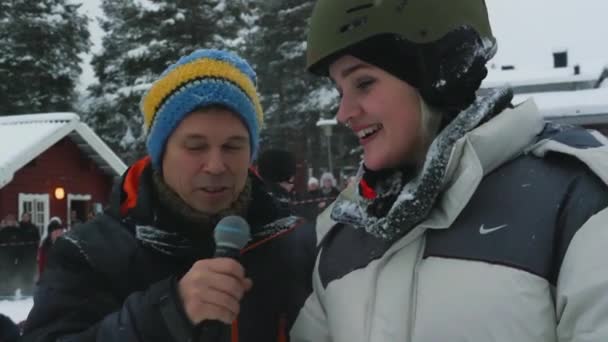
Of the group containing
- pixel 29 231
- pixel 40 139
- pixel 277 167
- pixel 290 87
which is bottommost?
pixel 29 231

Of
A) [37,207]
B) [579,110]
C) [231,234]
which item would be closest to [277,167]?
[231,234]

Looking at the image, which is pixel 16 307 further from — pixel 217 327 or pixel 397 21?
pixel 397 21

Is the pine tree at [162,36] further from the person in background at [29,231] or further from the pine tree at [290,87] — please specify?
the person in background at [29,231]

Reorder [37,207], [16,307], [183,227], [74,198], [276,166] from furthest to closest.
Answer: [74,198]
[37,207]
[16,307]
[276,166]
[183,227]

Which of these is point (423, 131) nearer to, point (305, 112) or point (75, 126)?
point (75, 126)

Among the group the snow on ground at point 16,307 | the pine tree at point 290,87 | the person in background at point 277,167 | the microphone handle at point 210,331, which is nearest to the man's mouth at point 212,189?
the microphone handle at point 210,331

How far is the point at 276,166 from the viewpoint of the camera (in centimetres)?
722

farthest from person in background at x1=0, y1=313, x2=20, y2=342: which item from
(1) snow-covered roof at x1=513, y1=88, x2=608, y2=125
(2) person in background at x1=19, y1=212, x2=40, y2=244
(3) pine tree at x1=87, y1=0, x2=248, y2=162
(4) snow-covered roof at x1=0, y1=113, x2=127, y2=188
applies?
(3) pine tree at x1=87, y1=0, x2=248, y2=162

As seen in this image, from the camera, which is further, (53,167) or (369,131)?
(53,167)

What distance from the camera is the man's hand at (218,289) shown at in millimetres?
1709

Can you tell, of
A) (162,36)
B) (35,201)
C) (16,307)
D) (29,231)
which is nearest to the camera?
(16,307)

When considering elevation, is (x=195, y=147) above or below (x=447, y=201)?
above

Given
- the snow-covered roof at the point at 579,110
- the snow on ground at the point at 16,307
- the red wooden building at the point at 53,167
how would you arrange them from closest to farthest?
the snow on ground at the point at 16,307, the snow-covered roof at the point at 579,110, the red wooden building at the point at 53,167

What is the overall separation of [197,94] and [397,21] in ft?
2.44
